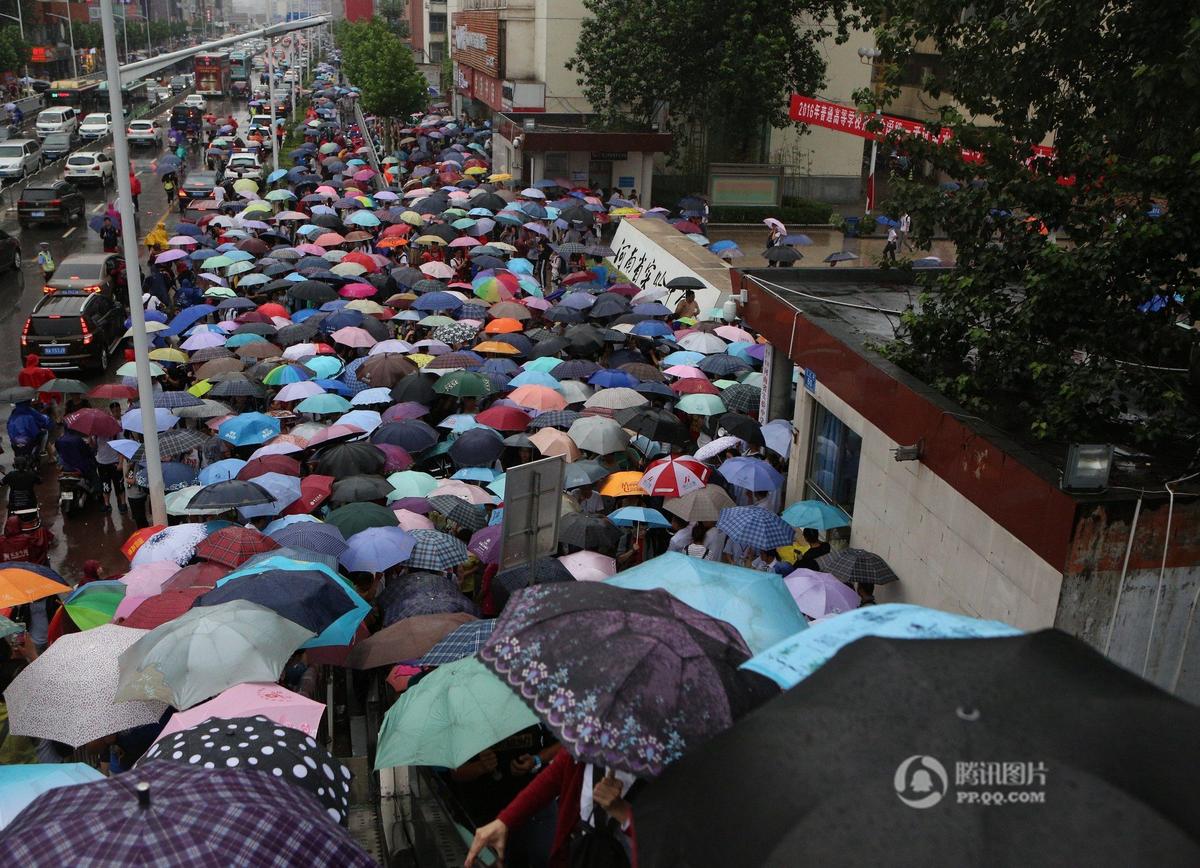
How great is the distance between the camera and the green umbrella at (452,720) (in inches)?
232

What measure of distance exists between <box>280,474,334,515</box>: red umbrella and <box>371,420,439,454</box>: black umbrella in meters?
1.56

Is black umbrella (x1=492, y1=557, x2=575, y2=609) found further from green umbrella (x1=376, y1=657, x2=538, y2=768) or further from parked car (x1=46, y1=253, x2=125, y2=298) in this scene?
parked car (x1=46, y1=253, x2=125, y2=298)

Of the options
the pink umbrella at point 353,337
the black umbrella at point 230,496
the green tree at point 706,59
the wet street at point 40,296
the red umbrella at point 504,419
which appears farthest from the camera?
the green tree at point 706,59

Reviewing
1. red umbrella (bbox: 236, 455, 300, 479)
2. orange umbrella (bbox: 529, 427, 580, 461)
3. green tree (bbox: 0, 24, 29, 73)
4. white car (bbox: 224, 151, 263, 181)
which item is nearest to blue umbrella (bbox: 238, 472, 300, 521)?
red umbrella (bbox: 236, 455, 300, 479)

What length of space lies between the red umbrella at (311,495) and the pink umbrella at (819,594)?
15.2 feet

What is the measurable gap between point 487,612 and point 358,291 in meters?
11.5

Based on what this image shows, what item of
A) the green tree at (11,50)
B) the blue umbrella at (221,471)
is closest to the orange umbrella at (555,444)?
the blue umbrella at (221,471)

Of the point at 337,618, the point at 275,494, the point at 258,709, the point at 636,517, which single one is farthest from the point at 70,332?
the point at 258,709

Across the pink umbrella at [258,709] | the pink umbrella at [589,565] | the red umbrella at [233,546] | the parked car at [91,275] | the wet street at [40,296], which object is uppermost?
the pink umbrella at [258,709]

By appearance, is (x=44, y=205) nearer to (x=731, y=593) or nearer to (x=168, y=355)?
(x=168, y=355)

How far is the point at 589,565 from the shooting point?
385 inches

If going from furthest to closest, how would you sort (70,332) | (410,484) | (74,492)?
(70,332) < (74,492) < (410,484)

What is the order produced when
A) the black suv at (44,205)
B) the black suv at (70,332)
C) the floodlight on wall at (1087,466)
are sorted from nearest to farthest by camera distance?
the floodlight on wall at (1087,466) → the black suv at (70,332) → the black suv at (44,205)

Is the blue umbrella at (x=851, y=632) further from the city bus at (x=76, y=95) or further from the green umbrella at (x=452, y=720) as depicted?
the city bus at (x=76, y=95)
